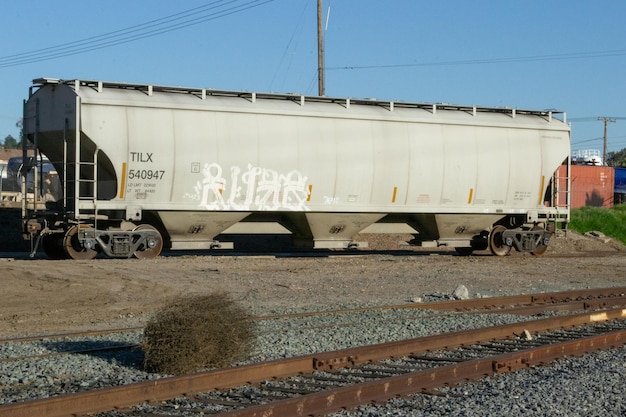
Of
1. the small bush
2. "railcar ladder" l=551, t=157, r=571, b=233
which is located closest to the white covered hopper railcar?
"railcar ladder" l=551, t=157, r=571, b=233

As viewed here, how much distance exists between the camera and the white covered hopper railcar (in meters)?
20.4

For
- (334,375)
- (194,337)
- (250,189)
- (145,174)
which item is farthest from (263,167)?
(334,375)

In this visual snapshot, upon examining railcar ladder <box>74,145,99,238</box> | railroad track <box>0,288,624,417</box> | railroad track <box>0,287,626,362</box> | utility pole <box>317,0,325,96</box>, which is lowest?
railroad track <box>0,287,626,362</box>

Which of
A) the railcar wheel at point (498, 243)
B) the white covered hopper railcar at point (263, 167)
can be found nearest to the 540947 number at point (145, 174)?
the white covered hopper railcar at point (263, 167)

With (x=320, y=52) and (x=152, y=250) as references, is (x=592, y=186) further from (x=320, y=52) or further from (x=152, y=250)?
(x=152, y=250)

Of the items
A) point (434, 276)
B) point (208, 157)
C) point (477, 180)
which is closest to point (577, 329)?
point (434, 276)

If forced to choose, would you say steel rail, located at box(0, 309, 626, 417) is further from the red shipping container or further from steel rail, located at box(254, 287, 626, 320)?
the red shipping container

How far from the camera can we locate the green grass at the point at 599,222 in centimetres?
4147

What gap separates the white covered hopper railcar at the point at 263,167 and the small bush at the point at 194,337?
11.8 m

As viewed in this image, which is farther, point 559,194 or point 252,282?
point 559,194

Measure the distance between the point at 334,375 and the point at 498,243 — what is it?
19199 millimetres

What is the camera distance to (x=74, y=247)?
816 inches

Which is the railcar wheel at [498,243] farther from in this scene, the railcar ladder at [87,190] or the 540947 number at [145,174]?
the railcar ladder at [87,190]

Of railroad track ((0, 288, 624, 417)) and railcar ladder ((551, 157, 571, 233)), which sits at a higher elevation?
railcar ladder ((551, 157, 571, 233))
